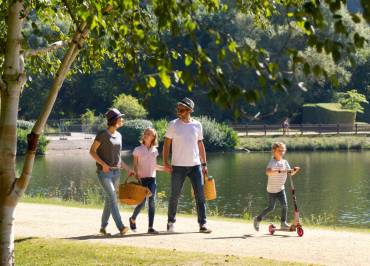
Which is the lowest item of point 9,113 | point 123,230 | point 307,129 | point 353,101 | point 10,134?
point 307,129

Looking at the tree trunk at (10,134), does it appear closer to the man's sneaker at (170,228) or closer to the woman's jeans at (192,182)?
the woman's jeans at (192,182)

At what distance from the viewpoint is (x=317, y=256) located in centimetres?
948

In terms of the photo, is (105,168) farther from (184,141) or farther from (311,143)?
(311,143)

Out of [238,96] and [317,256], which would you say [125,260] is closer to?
[317,256]

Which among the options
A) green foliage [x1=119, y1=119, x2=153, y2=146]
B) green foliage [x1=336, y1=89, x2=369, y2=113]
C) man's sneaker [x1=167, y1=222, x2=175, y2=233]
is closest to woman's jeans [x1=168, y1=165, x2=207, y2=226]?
man's sneaker [x1=167, y1=222, x2=175, y2=233]

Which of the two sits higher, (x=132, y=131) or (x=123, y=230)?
(x=123, y=230)

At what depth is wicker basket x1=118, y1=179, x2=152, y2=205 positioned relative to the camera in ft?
36.4

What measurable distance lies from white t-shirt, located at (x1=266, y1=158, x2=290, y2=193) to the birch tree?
1877mm

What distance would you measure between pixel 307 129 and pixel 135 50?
55153 mm

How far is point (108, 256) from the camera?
9445 millimetres

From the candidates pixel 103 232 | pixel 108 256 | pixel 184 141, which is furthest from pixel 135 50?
pixel 103 232

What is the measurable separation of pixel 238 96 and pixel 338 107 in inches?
2460

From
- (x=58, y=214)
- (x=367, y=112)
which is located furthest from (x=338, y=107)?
(x=58, y=214)

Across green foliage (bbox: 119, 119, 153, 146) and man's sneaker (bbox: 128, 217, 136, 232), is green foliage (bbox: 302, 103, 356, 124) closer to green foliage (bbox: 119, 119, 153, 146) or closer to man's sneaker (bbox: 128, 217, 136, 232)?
green foliage (bbox: 119, 119, 153, 146)
